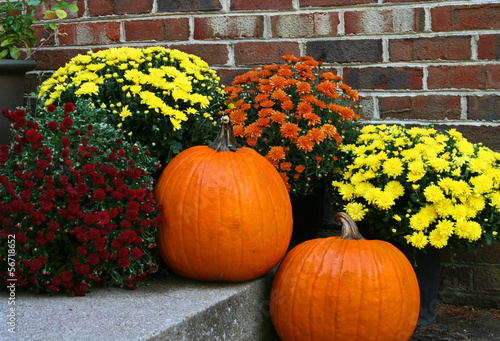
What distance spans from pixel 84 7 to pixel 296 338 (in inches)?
79.8

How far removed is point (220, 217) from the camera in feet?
5.30

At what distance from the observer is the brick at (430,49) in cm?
218

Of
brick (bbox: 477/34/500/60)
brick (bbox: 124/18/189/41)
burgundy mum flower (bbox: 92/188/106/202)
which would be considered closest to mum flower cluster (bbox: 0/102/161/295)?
burgundy mum flower (bbox: 92/188/106/202)

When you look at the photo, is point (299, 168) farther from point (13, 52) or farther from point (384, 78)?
point (13, 52)

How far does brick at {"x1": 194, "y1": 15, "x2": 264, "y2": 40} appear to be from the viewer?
2.42 meters

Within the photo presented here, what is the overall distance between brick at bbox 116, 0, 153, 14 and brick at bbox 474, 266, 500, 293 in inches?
79.4

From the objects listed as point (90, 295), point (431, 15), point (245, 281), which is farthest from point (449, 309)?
point (90, 295)

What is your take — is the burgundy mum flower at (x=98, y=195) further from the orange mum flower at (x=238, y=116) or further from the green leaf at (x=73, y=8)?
the green leaf at (x=73, y=8)

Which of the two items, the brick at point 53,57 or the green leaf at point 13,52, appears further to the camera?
the brick at point 53,57

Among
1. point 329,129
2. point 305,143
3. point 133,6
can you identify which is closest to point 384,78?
point 329,129

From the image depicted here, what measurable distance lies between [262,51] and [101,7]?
911mm

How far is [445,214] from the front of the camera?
174 cm

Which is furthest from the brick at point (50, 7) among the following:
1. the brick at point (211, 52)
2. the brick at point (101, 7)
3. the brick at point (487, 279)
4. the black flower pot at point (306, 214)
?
the brick at point (487, 279)

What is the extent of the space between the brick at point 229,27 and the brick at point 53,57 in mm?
684
